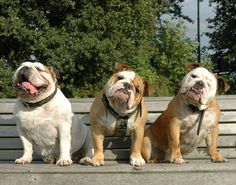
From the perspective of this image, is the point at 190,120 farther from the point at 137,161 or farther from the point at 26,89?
the point at 26,89

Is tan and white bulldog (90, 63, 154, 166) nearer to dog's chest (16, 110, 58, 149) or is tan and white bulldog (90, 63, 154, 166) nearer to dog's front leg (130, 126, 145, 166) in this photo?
dog's front leg (130, 126, 145, 166)

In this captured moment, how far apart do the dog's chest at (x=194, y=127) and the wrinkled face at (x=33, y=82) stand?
1.10 m

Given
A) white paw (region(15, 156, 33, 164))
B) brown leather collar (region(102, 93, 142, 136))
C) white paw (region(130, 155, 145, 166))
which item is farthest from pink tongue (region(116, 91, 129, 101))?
white paw (region(15, 156, 33, 164))

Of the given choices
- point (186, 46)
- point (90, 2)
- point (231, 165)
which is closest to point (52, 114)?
point (231, 165)

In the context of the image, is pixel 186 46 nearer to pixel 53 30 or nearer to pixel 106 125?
pixel 53 30

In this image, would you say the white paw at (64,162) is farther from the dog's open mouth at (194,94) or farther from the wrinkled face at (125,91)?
the dog's open mouth at (194,94)

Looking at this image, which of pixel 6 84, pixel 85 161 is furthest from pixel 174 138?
pixel 6 84

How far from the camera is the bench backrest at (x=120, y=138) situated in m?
4.74

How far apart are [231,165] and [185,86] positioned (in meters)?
0.72

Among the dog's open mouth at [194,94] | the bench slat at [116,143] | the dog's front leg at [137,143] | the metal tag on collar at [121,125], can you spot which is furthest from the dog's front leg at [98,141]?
the dog's open mouth at [194,94]

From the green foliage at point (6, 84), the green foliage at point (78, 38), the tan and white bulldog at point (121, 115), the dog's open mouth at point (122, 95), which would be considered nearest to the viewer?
the dog's open mouth at point (122, 95)

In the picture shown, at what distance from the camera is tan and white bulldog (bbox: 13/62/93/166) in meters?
3.95

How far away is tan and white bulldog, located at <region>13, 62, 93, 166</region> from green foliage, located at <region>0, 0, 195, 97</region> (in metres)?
9.03

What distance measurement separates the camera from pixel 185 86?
13.2ft
